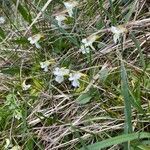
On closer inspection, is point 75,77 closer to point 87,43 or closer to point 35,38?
point 87,43

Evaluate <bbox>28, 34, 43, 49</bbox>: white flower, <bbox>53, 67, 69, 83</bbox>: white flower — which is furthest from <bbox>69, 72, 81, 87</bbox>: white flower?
<bbox>28, 34, 43, 49</bbox>: white flower

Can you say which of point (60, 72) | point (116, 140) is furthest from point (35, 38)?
point (116, 140)

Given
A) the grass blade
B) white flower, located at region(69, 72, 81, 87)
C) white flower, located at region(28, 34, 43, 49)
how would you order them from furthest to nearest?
1. white flower, located at region(28, 34, 43, 49)
2. white flower, located at region(69, 72, 81, 87)
3. the grass blade

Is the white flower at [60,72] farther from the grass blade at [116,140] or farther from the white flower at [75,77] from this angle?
the grass blade at [116,140]

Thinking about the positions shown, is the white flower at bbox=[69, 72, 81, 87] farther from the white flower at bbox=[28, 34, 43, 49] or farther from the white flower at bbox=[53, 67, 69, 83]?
the white flower at bbox=[28, 34, 43, 49]

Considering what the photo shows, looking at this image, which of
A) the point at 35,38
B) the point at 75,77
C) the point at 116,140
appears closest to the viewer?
the point at 116,140

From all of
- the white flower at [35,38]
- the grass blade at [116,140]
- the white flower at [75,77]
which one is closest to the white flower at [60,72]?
the white flower at [75,77]

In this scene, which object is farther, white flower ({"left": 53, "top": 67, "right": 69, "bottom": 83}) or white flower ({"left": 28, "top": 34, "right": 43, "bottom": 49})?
white flower ({"left": 28, "top": 34, "right": 43, "bottom": 49})

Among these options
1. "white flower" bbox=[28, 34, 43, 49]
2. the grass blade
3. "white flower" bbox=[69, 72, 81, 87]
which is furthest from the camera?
"white flower" bbox=[28, 34, 43, 49]

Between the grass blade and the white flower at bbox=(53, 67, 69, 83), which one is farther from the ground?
the white flower at bbox=(53, 67, 69, 83)
